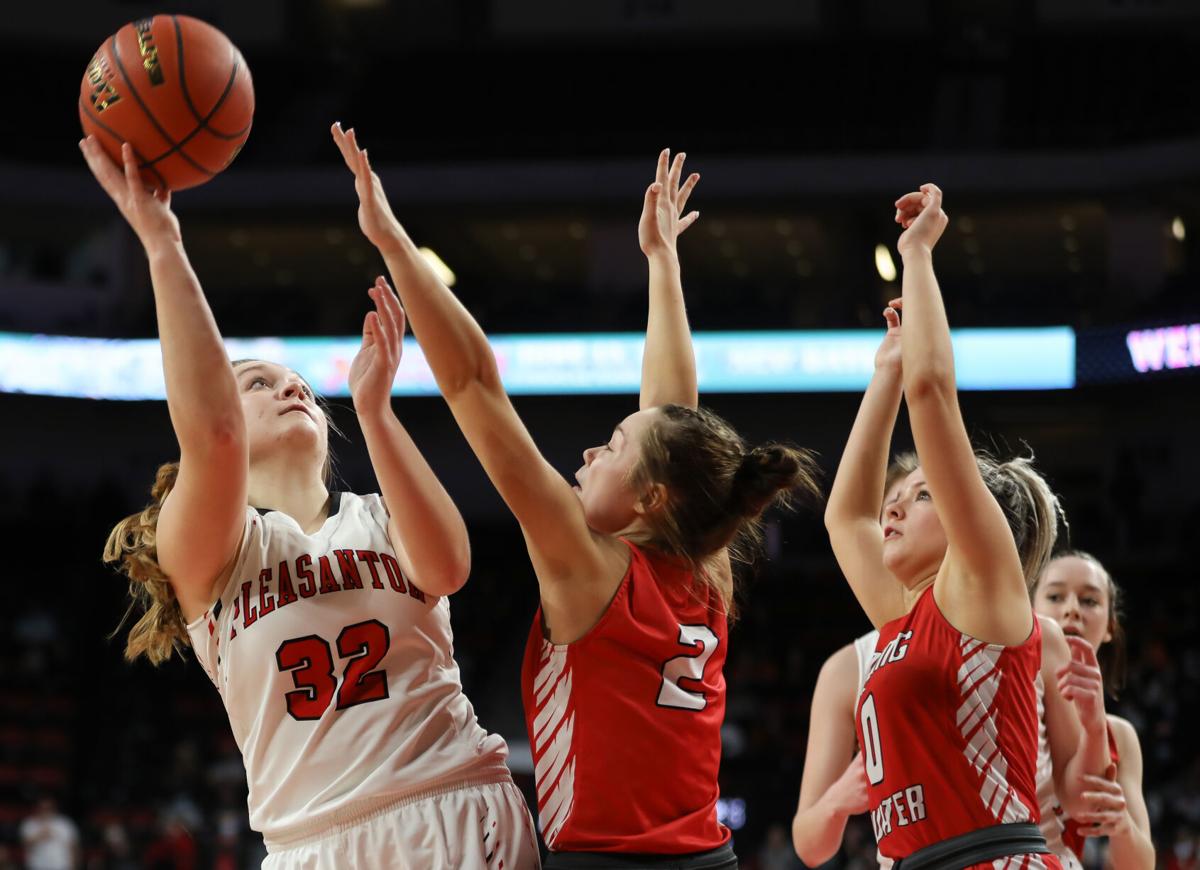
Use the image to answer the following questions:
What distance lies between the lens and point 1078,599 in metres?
3.98

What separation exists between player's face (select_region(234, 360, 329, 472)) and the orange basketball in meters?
0.43

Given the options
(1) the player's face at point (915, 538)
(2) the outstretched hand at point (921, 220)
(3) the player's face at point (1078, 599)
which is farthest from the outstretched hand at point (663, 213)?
(3) the player's face at point (1078, 599)

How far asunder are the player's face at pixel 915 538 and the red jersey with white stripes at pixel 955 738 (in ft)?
0.69

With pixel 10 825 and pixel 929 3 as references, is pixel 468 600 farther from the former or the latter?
pixel 929 3

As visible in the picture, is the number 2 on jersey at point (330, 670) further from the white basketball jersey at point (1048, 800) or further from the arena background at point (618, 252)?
the arena background at point (618, 252)

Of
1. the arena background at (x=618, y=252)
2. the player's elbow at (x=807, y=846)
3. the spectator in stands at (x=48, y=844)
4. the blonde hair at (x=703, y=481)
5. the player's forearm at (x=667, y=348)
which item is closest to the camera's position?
the blonde hair at (x=703, y=481)

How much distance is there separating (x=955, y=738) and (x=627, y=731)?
62 centimetres

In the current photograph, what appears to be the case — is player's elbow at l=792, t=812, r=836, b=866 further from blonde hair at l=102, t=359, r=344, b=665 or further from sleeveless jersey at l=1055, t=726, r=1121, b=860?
blonde hair at l=102, t=359, r=344, b=665

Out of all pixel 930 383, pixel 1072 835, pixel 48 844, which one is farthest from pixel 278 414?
pixel 48 844

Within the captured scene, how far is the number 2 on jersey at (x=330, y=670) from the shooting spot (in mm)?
2748

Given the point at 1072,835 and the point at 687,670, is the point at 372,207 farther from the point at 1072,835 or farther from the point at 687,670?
the point at 1072,835

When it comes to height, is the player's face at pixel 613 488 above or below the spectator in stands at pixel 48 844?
below

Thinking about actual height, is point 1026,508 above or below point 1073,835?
above

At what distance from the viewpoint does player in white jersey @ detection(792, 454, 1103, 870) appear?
132 inches
